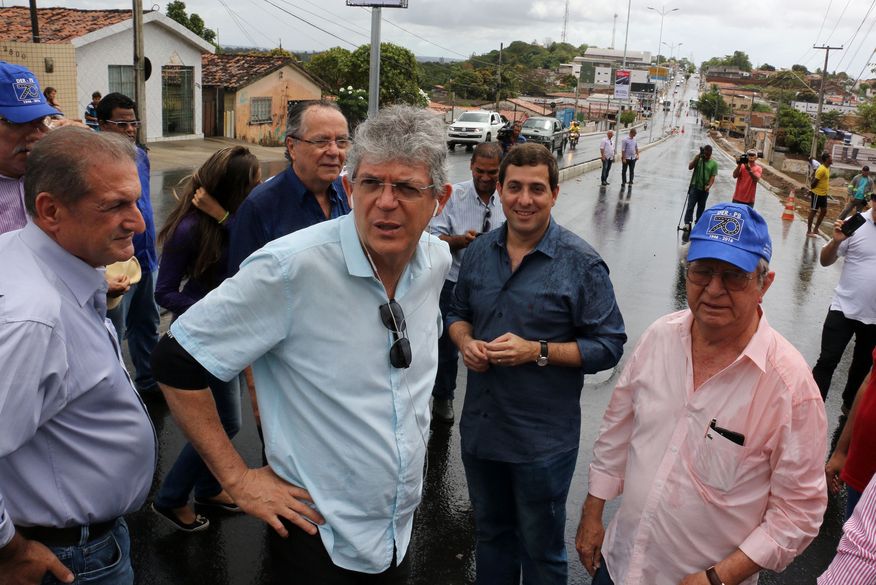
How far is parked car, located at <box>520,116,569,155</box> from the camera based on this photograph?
32844 mm

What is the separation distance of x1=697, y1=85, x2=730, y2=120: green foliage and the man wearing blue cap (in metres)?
118

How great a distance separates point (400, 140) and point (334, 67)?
48.8 meters

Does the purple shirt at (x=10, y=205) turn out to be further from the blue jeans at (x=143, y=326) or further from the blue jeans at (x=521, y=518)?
the blue jeans at (x=521, y=518)

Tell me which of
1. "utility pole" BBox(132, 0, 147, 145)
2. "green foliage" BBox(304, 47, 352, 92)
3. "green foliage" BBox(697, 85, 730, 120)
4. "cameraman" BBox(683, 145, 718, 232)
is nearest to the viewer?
"cameraman" BBox(683, 145, 718, 232)

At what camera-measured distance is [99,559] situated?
206 centimetres

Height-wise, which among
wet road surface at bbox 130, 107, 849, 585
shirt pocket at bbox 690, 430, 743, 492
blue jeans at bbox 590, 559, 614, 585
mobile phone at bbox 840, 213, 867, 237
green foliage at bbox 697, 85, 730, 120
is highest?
green foliage at bbox 697, 85, 730, 120

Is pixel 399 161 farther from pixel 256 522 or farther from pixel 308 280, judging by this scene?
pixel 256 522

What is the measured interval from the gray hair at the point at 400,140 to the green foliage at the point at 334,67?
45.8 m

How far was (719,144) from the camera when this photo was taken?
69.6 meters

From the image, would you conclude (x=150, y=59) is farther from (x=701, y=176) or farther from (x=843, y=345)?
(x=843, y=345)

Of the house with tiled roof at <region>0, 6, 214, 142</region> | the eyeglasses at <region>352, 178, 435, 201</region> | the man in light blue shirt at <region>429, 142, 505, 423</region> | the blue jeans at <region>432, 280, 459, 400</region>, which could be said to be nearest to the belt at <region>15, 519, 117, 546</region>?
the eyeglasses at <region>352, 178, 435, 201</region>

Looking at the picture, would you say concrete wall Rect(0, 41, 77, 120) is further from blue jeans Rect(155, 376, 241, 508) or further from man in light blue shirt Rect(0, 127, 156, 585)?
man in light blue shirt Rect(0, 127, 156, 585)

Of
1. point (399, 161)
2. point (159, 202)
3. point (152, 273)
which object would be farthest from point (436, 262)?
point (159, 202)

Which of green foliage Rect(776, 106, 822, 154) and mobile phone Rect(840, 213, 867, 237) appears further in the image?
green foliage Rect(776, 106, 822, 154)
